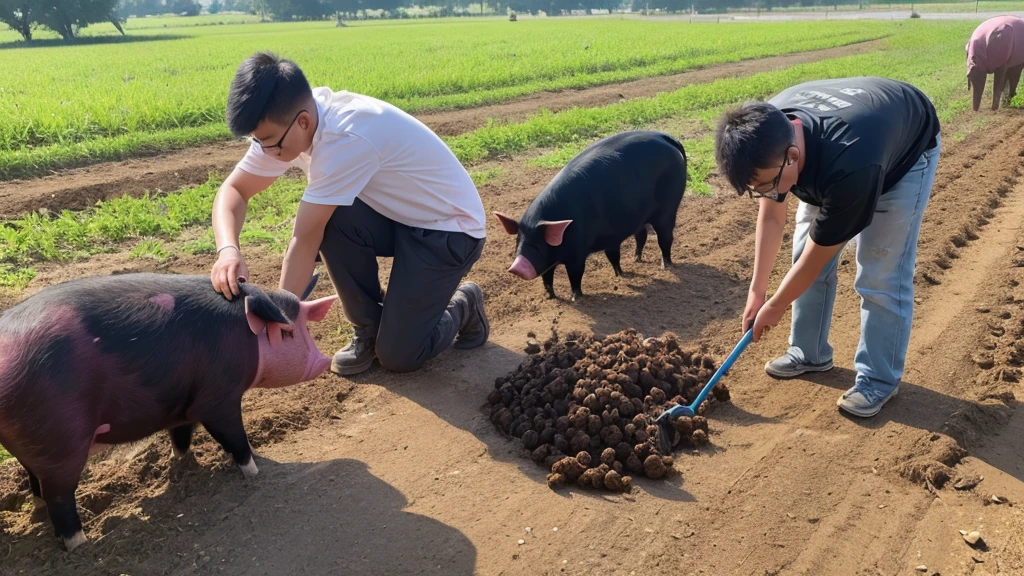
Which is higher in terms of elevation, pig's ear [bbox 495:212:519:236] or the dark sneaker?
pig's ear [bbox 495:212:519:236]

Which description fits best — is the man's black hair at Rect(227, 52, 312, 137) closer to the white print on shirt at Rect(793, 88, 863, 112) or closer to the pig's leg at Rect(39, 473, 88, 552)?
the pig's leg at Rect(39, 473, 88, 552)

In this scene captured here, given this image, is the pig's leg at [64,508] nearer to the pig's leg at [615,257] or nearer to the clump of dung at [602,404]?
the clump of dung at [602,404]

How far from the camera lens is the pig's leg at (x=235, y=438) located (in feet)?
11.2

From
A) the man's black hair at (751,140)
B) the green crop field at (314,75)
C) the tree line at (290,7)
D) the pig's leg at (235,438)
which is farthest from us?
the tree line at (290,7)

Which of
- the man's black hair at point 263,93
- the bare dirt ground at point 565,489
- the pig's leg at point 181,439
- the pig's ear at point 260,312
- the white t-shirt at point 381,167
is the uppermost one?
the man's black hair at point 263,93

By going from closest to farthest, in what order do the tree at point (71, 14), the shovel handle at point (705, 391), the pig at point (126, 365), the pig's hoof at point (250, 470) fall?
the pig at point (126, 365), the pig's hoof at point (250, 470), the shovel handle at point (705, 391), the tree at point (71, 14)

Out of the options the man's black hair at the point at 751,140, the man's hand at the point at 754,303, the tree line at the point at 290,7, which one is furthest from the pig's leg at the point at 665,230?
the tree line at the point at 290,7

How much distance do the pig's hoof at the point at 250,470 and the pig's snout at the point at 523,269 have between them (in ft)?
7.71

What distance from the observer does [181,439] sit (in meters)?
3.69

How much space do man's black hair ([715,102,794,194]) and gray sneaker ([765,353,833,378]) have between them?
1.76 meters

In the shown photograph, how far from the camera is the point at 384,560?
10.1 ft

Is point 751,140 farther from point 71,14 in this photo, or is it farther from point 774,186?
point 71,14

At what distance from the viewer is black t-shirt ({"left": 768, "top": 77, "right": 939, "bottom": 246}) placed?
10.6 feet

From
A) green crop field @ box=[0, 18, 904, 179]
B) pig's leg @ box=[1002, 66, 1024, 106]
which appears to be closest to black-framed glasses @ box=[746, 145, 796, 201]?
green crop field @ box=[0, 18, 904, 179]
